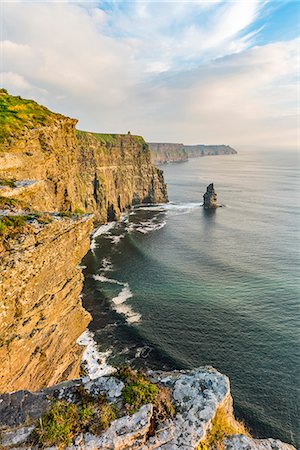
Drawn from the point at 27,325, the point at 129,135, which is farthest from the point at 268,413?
the point at 129,135

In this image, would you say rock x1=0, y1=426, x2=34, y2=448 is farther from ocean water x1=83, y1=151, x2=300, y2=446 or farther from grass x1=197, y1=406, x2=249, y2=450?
ocean water x1=83, y1=151, x2=300, y2=446

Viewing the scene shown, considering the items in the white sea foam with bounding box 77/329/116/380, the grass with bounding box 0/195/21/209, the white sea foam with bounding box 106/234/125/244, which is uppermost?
the grass with bounding box 0/195/21/209

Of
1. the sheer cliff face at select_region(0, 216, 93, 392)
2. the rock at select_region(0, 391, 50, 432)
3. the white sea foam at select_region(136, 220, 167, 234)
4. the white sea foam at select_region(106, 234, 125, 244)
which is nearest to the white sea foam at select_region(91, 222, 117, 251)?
the white sea foam at select_region(106, 234, 125, 244)

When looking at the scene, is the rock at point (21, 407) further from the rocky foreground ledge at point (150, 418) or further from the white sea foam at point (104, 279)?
the white sea foam at point (104, 279)

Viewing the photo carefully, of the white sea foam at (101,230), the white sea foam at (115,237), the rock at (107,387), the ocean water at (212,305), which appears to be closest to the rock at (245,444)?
the rock at (107,387)

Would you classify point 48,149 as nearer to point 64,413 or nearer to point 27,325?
point 27,325

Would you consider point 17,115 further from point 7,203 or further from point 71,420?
point 71,420
